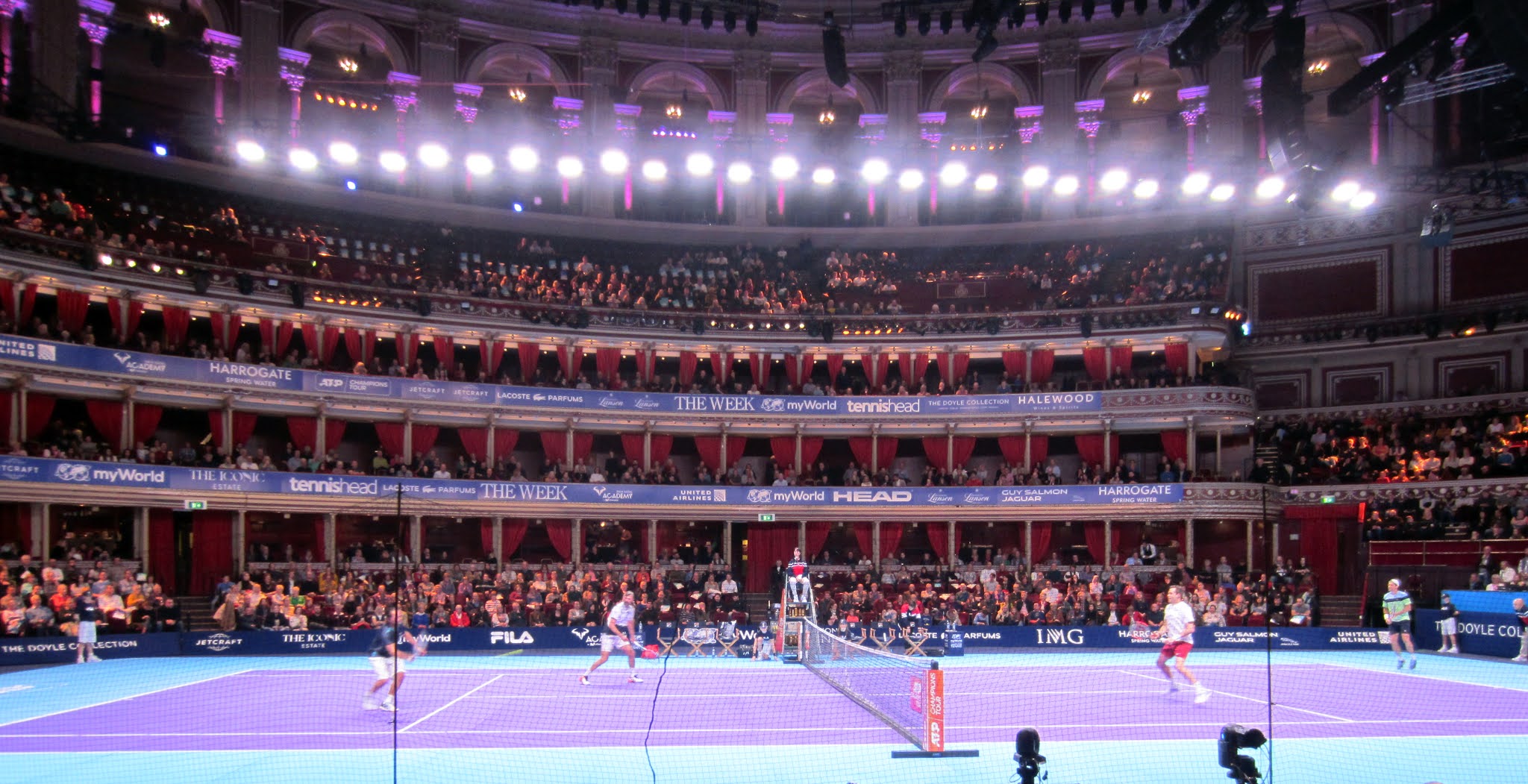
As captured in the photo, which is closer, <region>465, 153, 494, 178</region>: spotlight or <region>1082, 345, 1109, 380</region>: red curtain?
<region>465, 153, 494, 178</region>: spotlight

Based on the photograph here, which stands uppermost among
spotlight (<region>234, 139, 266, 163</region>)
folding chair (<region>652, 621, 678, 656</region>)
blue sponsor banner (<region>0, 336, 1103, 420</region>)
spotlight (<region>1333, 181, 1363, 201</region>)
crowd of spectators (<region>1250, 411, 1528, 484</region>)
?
spotlight (<region>234, 139, 266, 163</region>)

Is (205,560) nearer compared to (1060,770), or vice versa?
(1060,770)

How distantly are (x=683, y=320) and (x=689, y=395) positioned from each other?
3530 millimetres

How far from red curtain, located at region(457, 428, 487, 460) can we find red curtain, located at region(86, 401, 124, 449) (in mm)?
11123

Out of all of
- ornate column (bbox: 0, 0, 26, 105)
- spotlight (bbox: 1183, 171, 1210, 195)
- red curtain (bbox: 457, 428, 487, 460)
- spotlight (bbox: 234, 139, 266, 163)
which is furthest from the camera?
red curtain (bbox: 457, 428, 487, 460)

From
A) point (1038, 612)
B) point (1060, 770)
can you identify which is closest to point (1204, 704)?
point (1060, 770)

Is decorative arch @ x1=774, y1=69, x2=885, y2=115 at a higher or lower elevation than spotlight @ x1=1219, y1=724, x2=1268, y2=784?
higher

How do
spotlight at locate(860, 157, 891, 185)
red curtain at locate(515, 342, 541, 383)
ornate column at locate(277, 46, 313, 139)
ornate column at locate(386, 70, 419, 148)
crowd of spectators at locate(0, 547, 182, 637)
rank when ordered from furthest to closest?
red curtain at locate(515, 342, 541, 383) → ornate column at locate(277, 46, 313, 139) → ornate column at locate(386, 70, 419, 148) → spotlight at locate(860, 157, 891, 185) → crowd of spectators at locate(0, 547, 182, 637)

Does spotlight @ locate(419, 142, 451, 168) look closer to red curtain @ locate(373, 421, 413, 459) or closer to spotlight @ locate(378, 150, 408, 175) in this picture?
spotlight @ locate(378, 150, 408, 175)

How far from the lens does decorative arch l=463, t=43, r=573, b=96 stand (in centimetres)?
4441

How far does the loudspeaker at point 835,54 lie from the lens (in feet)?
86.5

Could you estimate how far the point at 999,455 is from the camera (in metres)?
45.4

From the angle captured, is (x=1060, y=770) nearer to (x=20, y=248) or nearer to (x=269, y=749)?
(x=269, y=749)

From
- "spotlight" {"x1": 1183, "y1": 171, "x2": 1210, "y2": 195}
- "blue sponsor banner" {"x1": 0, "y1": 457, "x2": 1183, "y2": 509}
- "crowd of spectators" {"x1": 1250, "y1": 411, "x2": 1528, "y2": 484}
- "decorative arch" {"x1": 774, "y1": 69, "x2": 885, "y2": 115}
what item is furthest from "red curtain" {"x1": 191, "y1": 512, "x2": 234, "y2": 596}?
"crowd of spectators" {"x1": 1250, "y1": 411, "x2": 1528, "y2": 484}
